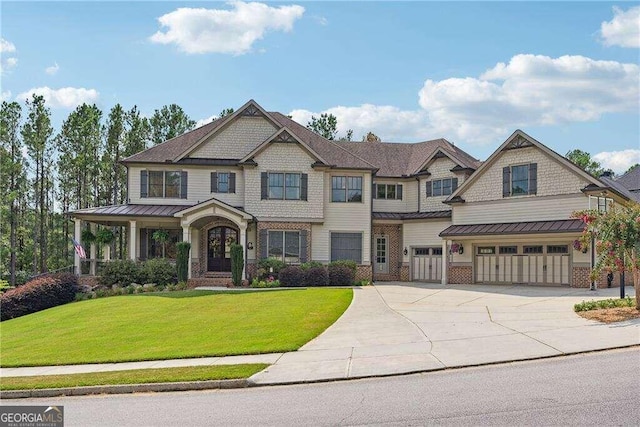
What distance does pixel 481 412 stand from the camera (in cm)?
795

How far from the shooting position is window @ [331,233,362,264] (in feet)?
101

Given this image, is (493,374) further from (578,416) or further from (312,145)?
(312,145)

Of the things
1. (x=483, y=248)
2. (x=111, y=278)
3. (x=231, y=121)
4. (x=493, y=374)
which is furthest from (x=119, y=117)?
(x=493, y=374)

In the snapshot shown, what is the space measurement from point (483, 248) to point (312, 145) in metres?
10.4

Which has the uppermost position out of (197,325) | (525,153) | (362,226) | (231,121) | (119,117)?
(119,117)

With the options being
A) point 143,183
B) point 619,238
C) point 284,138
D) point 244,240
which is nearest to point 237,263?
point 244,240

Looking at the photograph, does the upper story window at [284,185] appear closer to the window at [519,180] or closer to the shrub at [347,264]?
the shrub at [347,264]

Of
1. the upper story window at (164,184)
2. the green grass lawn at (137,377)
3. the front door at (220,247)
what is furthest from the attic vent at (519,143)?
the green grass lawn at (137,377)

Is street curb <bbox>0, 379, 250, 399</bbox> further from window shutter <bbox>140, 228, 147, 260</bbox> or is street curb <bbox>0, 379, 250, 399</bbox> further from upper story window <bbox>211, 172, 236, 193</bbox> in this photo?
upper story window <bbox>211, 172, 236, 193</bbox>

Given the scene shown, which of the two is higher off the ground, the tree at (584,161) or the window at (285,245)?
the tree at (584,161)

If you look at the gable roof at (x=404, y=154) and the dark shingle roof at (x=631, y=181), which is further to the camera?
the dark shingle roof at (x=631, y=181)

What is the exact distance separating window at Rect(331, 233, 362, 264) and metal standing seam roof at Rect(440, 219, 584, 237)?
448cm

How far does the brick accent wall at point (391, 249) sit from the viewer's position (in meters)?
33.5

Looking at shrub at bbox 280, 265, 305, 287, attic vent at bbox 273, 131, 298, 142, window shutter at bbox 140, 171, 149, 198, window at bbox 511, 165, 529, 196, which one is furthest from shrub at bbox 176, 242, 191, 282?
window at bbox 511, 165, 529, 196
